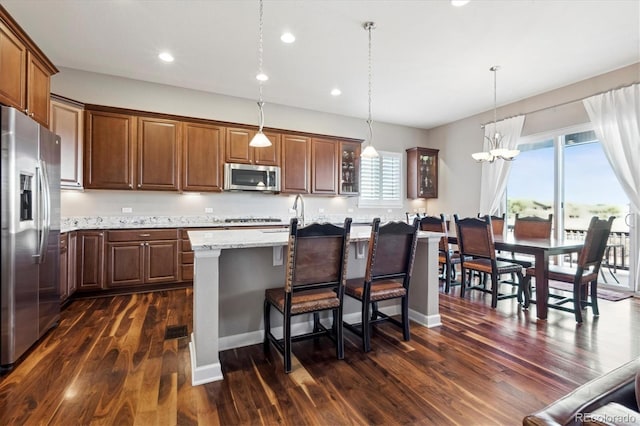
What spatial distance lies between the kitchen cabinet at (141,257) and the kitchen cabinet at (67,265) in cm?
37

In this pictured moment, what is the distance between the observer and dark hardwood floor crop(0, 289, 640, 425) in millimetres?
1695

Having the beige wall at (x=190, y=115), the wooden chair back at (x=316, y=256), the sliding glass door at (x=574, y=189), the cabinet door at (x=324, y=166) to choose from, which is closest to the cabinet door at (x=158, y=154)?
the beige wall at (x=190, y=115)

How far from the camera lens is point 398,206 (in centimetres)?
684

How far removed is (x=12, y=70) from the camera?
2.39 meters

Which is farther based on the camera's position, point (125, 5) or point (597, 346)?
point (125, 5)

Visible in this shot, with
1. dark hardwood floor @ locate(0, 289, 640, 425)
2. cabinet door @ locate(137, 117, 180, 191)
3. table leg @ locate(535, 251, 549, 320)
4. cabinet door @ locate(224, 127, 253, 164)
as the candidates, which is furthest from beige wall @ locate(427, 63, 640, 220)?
cabinet door @ locate(137, 117, 180, 191)

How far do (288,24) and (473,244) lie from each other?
3.30 metres

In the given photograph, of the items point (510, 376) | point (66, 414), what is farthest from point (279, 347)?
point (510, 376)

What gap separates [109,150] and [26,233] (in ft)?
7.23

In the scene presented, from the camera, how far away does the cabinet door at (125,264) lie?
394 cm

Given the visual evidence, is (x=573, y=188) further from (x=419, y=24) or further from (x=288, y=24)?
(x=288, y=24)

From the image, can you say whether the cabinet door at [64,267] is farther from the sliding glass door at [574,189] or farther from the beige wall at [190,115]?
the sliding glass door at [574,189]

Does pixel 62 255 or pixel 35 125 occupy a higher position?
pixel 35 125

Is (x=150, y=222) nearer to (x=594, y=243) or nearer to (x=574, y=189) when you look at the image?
(x=594, y=243)
